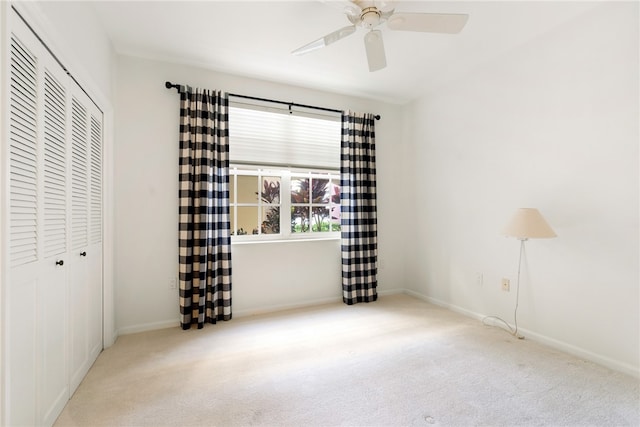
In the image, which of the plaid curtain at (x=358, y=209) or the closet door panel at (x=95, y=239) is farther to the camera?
the plaid curtain at (x=358, y=209)

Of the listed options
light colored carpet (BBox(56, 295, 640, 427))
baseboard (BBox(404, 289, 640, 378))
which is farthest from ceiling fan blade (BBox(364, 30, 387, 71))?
baseboard (BBox(404, 289, 640, 378))

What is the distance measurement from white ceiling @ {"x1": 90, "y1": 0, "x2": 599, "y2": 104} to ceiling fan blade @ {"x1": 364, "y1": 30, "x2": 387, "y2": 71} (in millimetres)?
294

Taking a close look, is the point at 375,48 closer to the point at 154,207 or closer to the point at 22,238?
the point at 22,238

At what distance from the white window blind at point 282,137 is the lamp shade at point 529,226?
6.30 ft

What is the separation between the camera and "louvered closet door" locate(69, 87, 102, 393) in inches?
70.1

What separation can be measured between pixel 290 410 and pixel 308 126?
271 cm

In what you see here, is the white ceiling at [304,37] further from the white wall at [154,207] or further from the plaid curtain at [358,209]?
the plaid curtain at [358,209]

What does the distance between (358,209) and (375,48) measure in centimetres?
183

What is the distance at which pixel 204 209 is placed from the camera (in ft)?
9.07

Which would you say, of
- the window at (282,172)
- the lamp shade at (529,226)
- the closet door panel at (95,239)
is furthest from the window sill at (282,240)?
the lamp shade at (529,226)

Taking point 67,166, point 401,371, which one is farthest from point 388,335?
point 67,166

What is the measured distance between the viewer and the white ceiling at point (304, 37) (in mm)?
2074

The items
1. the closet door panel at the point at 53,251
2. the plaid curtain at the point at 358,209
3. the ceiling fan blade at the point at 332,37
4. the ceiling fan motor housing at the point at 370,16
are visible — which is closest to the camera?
the closet door panel at the point at 53,251

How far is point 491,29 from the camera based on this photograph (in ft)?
7.59
